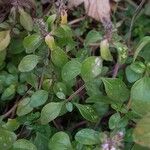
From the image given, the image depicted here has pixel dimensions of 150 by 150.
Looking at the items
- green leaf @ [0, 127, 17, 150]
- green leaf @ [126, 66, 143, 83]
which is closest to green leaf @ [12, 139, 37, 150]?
green leaf @ [0, 127, 17, 150]

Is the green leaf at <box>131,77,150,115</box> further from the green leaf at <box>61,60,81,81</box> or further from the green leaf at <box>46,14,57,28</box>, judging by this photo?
the green leaf at <box>46,14,57,28</box>

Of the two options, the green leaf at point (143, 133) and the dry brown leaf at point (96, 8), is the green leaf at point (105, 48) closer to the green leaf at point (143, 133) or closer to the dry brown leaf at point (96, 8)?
the green leaf at point (143, 133)

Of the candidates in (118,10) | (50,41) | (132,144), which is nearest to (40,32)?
(50,41)

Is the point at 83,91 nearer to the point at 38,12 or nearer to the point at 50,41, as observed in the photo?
the point at 50,41

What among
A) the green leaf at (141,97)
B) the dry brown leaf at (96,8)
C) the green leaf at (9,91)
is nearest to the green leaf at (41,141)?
the green leaf at (9,91)

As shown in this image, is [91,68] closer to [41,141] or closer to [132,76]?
[132,76]

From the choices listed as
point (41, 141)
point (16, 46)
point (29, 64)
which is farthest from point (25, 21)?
point (41, 141)
